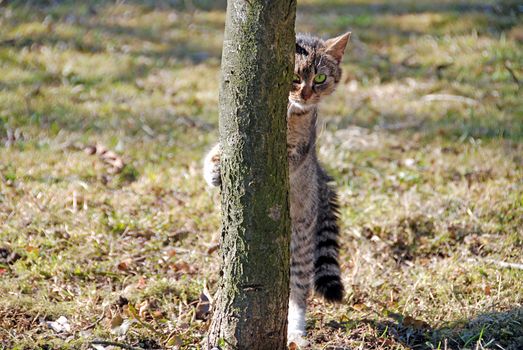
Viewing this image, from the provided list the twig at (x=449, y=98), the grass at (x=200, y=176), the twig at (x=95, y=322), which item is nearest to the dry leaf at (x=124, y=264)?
the grass at (x=200, y=176)

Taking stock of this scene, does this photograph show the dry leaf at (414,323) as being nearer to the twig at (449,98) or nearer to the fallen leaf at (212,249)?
the fallen leaf at (212,249)

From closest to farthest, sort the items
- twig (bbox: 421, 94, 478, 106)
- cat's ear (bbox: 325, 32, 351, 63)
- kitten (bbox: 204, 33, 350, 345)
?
kitten (bbox: 204, 33, 350, 345), cat's ear (bbox: 325, 32, 351, 63), twig (bbox: 421, 94, 478, 106)

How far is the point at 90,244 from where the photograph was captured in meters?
4.48

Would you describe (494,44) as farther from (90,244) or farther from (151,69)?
(90,244)

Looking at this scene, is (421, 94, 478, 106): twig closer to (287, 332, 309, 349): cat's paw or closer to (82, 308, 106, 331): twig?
(287, 332, 309, 349): cat's paw

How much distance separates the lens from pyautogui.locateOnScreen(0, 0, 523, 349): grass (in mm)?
3826

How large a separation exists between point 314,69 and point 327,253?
1053 millimetres

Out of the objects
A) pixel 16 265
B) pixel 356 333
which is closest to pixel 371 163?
pixel 356 333

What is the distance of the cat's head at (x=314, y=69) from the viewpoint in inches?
154

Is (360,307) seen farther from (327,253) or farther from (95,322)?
(95,322)

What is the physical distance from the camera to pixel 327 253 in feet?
13.4

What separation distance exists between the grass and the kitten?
183 mm

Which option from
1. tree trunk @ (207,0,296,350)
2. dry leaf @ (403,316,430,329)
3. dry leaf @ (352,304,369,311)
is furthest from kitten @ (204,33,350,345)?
tree trunk @ (207,0,296,350)

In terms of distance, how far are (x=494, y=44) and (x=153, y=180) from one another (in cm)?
470
